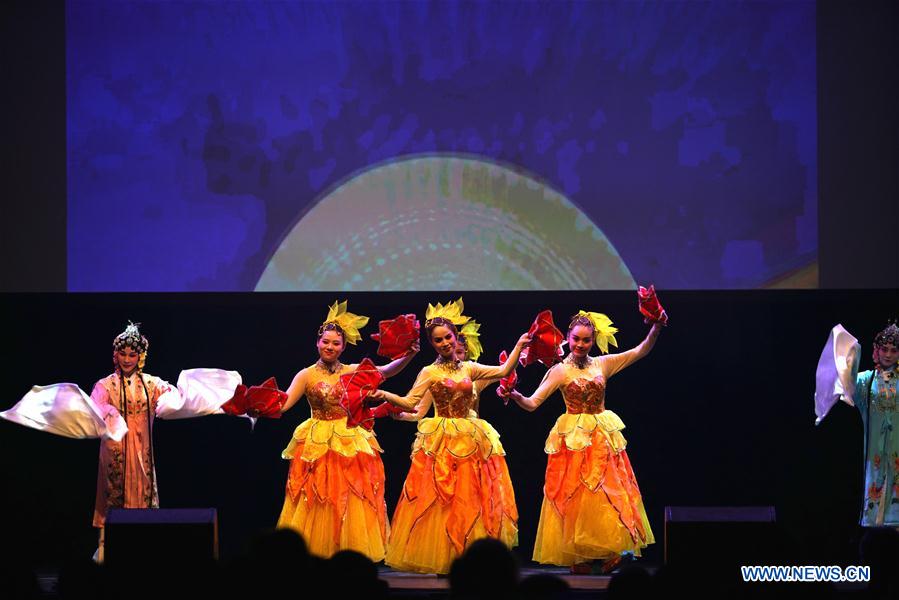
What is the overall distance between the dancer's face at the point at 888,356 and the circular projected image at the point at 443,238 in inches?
58.2

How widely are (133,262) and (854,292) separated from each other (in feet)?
14.4

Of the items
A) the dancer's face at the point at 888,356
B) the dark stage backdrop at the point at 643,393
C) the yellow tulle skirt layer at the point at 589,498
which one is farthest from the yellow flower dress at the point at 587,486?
the dancer's face at the point at 888,356

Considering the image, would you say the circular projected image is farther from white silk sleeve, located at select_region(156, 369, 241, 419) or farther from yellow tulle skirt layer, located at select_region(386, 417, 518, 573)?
yellow tulle skirt layer, located at select_region(386, 417, 518, 573)

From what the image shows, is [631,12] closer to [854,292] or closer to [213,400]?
[854,292]

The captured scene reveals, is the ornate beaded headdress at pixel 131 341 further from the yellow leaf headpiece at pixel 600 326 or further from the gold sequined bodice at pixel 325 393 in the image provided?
the yellow leaf headpiece at pixel 600 326

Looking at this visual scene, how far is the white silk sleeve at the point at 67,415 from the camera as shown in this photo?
21.8ft

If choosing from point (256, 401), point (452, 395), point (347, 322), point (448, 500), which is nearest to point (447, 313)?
point (452, 395)

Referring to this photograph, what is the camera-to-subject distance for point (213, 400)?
6977 mm

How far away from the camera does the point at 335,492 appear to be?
666cm

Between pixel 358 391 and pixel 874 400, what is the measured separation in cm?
301

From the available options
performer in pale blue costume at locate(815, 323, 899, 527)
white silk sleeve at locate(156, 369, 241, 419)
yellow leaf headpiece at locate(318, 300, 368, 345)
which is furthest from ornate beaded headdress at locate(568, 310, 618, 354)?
white silk sleeve at locate(156, 369, 241, 419)

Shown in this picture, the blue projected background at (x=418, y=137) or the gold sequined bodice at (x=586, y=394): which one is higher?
the blue projected background at (x=418, y=137)

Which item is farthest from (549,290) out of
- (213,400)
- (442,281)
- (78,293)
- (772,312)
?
(78,293)

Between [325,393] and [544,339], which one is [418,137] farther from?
[325,393]
